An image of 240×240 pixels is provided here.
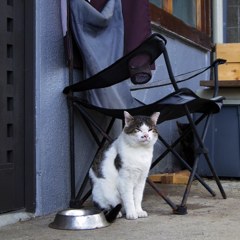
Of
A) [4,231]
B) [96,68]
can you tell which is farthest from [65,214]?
[96,68]

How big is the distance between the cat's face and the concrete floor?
0.64m

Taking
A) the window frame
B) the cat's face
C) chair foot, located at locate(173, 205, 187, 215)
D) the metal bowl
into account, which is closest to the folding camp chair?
chair foot, located at locate(173, 205, 187, 215)

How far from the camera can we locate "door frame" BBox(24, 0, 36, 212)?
14.0 feet

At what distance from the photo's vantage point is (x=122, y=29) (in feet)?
16.4

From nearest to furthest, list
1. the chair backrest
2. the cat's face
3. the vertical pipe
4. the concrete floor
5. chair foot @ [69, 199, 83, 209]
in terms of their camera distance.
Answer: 1. the concrete floor
2. the cat's face
3. chair foot @ [69, 199, 83, 209]
4. the chair backrest
5. the vertical pipe

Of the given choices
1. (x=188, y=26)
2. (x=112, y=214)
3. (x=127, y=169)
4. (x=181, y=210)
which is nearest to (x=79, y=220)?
(x=112, y=214)

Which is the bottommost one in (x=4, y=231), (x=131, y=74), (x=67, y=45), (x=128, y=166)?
(x=4, y=231)

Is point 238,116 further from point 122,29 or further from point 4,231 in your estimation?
point 4,231

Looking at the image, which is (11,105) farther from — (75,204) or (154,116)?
(154,116)

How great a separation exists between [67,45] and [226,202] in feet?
6.99

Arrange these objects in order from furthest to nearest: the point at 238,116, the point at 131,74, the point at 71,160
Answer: the point at 238,116, the point at 71,160, the point at 131,74

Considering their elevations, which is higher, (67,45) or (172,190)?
(67,45)

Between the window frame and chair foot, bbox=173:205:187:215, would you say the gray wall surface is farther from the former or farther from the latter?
the window frame

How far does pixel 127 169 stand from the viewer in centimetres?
407
